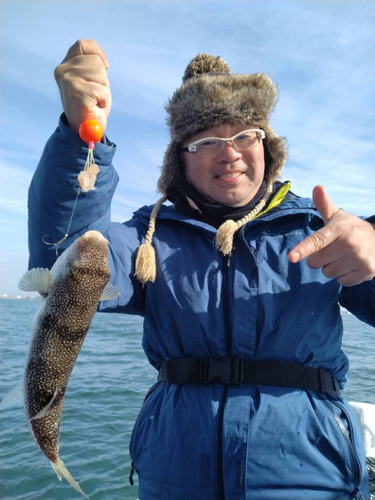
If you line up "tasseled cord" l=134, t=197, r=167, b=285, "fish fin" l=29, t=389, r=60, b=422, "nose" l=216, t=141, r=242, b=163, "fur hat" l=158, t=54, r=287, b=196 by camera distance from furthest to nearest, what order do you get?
"fur hat" l=158, t=54, r=287, b=196 < "nose" l=216, t=141, r=242, b=163 < "tasseled cord" l=134, t=197, r=167, b=285 < "fish fin" l=29, t=389, r=60, b=422

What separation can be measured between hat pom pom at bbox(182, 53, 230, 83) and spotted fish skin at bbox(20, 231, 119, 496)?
2213 mm

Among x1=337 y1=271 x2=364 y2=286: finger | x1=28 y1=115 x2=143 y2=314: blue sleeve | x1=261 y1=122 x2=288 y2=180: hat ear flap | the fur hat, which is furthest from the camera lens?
x1=261 y1=122 x2=288 y2=180: hat ear flap

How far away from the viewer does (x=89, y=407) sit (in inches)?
371

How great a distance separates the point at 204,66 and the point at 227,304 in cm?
248

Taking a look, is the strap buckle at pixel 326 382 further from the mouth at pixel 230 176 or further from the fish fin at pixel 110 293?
the mouth at pixel 230 176

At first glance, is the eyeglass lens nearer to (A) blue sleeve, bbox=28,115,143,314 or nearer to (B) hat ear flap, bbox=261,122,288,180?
(B) hat ear flap, bbox=261,122,288,180

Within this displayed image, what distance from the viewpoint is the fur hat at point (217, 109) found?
11.0 ft

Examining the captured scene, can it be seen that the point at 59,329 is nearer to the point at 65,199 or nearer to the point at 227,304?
the point at 65,199

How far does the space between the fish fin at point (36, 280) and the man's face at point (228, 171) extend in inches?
56.6

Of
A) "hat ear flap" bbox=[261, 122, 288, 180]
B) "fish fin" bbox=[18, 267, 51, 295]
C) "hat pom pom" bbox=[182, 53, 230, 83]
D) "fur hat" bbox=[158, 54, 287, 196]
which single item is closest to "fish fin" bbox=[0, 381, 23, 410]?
"fish fin" bbox=[18, 267, 51, 295]

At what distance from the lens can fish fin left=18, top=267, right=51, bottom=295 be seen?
2477 millimetres

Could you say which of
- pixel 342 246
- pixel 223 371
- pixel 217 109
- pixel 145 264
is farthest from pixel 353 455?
pixel 217 109

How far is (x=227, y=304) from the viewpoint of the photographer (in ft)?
8.73

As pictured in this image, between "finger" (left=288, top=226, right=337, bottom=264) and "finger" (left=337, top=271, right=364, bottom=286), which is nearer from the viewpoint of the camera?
"finger" (left=288, top=226, right=337, bottom=264)
